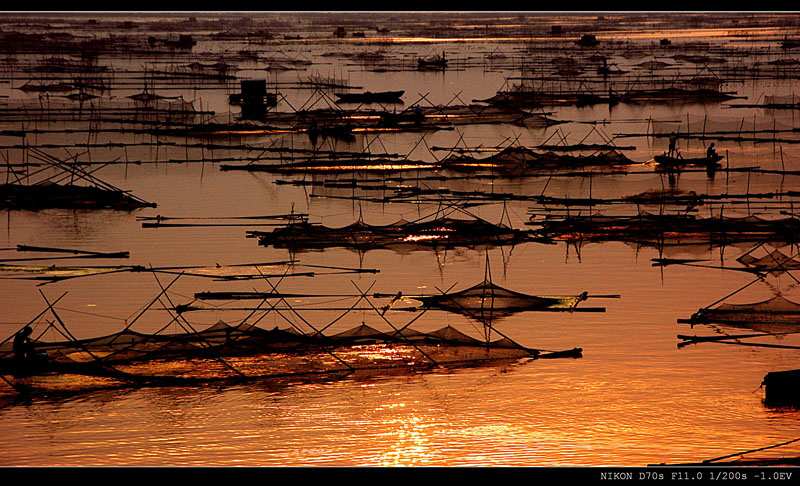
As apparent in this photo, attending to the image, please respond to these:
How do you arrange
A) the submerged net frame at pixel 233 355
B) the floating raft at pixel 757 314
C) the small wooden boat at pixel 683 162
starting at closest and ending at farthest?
the submerged net frame at pixel 233 355, the floating raft at pixel 757 314, the small wooden boat at pixel 683 162

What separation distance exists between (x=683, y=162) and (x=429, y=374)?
1179 centimetres

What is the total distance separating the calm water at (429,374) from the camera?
837 cm

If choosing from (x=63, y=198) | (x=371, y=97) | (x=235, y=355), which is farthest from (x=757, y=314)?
(x=371, y=97)

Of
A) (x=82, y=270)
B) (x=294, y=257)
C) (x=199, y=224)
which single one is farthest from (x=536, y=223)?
(x=82, y=270)

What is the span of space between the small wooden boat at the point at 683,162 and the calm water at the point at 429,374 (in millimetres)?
562

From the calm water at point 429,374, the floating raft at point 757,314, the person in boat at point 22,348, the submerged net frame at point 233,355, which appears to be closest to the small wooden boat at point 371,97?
the calm water at point 429,374

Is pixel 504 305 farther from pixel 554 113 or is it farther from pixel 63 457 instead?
pixel 554 113

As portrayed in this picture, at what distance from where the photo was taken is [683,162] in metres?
20.0

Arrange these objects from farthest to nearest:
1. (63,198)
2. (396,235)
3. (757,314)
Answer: (63,198) < (396,235) < (757,314)

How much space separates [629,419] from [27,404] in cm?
489

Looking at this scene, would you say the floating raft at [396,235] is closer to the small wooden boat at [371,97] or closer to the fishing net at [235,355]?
the fishing net at [235,355]

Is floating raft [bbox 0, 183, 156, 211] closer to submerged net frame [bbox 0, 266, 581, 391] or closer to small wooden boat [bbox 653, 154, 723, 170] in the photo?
submerged net frame [bbox 0, 266, 581, 391]

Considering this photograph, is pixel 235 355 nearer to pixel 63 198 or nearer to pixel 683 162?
pixel 63 198

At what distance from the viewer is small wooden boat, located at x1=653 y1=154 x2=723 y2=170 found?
1983 cm
